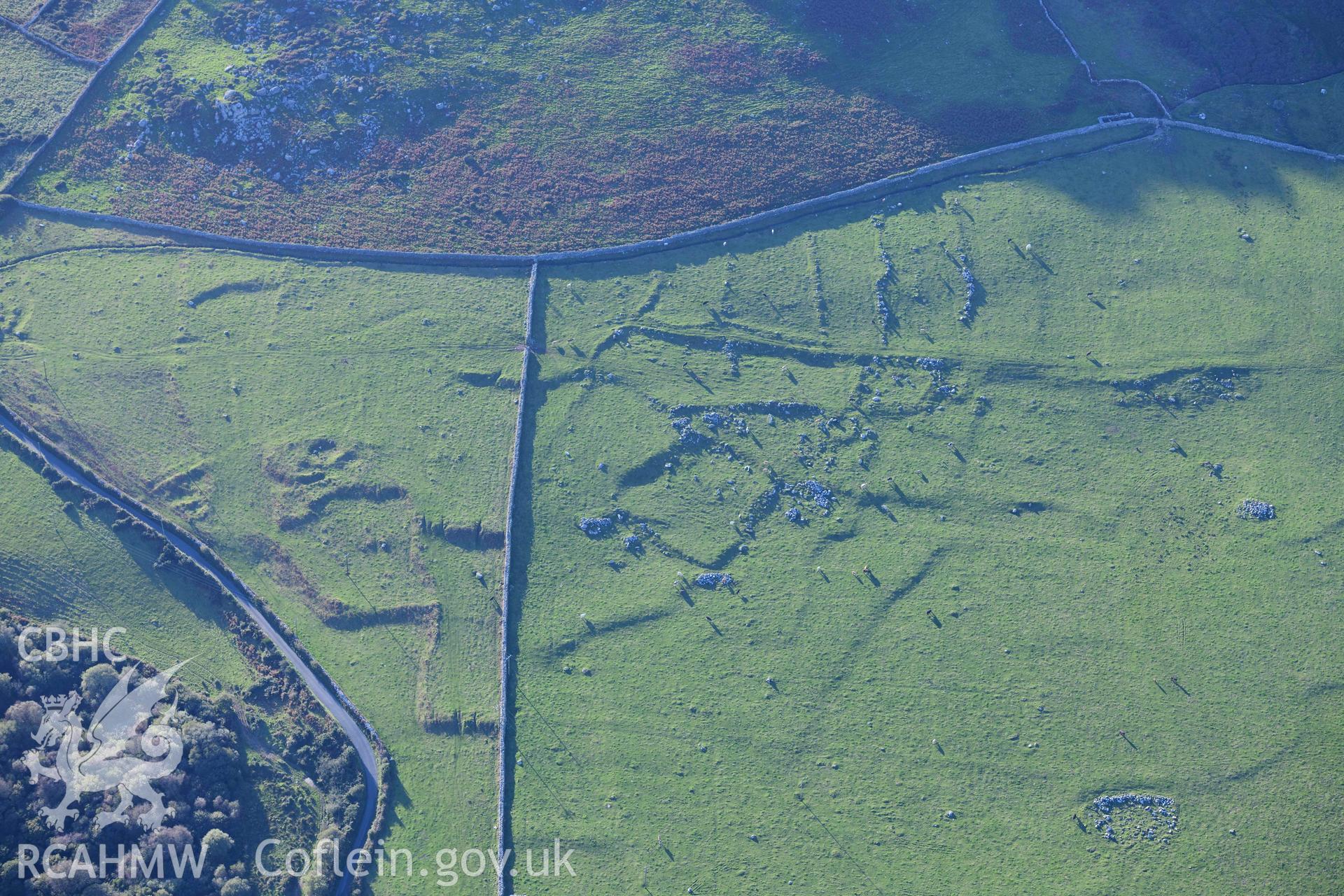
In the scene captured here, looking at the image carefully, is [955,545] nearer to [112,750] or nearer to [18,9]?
[112,750]

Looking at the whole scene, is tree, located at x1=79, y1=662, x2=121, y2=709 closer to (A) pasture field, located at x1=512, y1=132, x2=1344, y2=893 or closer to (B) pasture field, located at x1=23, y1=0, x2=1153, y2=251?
(A) pasture field, located at x1=512, y1=132, x2=1344, y2=893

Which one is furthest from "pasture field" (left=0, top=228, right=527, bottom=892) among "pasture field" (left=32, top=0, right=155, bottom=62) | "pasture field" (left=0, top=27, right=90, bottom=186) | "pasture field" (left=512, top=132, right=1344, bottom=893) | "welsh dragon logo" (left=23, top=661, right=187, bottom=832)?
"pasture field" (left=32, top=0, right=155, bottom=62)

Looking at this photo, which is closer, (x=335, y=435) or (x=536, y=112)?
(x=335, y=435)

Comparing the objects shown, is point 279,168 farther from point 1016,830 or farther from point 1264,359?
point 1264,359

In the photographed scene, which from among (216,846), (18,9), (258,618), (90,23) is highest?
(18,9)

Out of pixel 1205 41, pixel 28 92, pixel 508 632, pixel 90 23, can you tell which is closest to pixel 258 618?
pixel 508 632

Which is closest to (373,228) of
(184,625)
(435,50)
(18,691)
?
(435,50)
